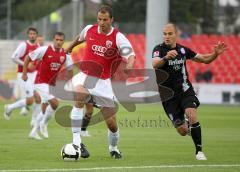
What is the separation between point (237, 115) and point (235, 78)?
668 inches

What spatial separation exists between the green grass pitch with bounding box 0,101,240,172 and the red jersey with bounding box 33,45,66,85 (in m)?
1.42

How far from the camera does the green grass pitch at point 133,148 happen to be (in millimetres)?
12125

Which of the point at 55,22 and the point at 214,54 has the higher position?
the point at 214,54

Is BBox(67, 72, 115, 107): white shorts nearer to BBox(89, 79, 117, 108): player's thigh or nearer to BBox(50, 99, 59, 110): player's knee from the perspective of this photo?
BBox(89, 79, 117, 108): player's thigh

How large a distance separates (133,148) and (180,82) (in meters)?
2.51

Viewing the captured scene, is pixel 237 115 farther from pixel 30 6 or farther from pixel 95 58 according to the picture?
pixel 30 6

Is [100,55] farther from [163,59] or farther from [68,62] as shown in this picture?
[68,62]

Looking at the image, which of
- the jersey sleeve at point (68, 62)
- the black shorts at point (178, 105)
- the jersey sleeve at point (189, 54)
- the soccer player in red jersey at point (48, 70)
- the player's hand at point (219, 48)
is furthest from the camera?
the jersey sleeve at point (68, 62)

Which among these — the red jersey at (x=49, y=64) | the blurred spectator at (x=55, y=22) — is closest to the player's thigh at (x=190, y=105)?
the red jersey at (x=49, y=64)

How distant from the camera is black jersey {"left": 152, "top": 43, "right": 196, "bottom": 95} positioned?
13672 millimetres

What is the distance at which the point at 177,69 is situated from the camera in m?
13.8
